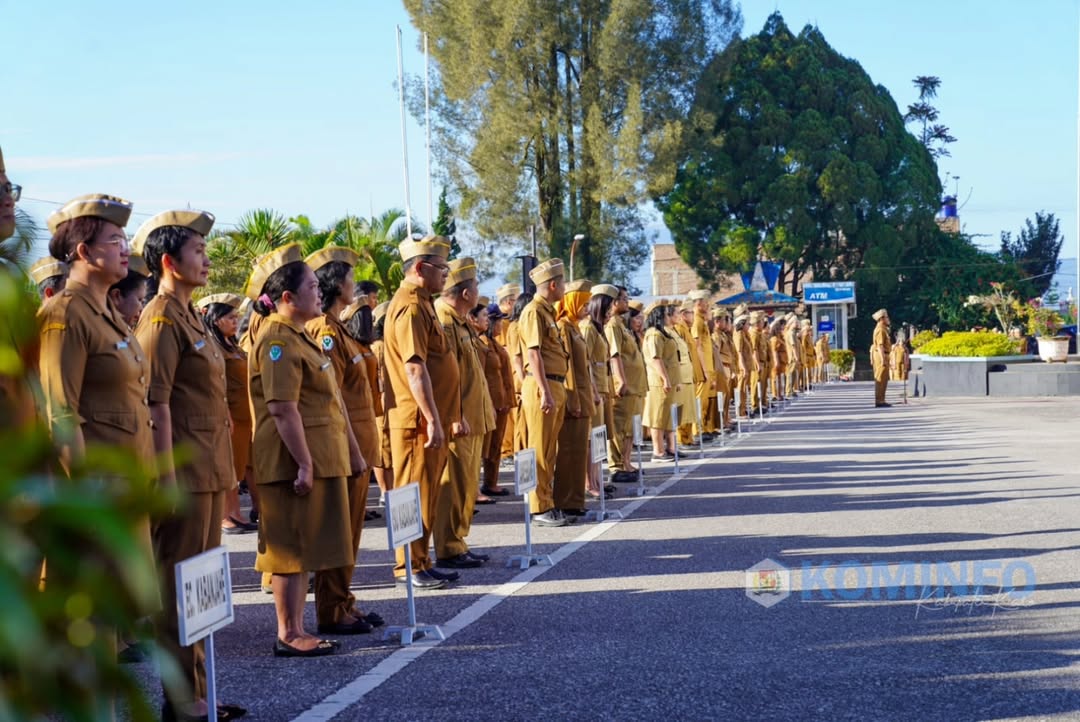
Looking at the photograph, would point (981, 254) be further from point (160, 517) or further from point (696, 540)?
point (160, 517)

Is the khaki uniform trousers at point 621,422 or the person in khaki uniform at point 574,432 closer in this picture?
the person in khaki uniform at point 574,432

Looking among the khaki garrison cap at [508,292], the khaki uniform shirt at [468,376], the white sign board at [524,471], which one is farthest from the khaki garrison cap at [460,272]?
the khaki garrison cap at [508,292]

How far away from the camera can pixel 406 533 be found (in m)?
6.95

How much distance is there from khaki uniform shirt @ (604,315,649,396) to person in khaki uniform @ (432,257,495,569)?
239 inches

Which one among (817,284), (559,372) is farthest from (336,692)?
(817,284)

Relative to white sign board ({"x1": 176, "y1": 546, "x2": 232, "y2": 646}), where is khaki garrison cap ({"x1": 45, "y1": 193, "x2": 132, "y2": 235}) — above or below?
above

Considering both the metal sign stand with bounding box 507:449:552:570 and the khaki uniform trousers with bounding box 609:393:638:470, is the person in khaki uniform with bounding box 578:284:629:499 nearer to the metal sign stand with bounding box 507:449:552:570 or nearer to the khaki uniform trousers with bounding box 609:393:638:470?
the khaki uniform trousers with bounding box 609:393:638:470

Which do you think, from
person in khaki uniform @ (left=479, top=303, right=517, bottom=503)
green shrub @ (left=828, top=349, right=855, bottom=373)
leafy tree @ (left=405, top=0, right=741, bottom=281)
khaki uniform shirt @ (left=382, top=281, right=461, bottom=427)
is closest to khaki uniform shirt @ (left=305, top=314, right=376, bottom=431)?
khaki uniform shirt @ (left=382, top=281, right=461, bottom=427)

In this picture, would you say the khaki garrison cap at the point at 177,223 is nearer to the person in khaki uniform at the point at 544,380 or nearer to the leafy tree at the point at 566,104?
the person in khaki uniform at the point at 544,380

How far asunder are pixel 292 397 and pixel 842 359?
169ft

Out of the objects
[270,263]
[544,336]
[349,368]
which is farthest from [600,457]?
[270,263]

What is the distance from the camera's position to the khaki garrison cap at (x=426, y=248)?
8352 mm

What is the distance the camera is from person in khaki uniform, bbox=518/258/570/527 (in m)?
11.3

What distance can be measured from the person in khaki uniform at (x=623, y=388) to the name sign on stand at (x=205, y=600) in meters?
10.6
